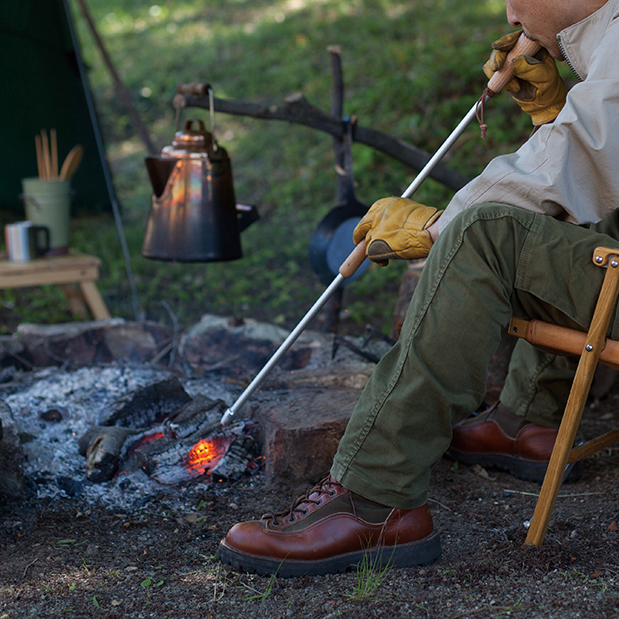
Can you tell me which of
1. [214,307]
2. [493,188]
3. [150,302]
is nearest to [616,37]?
[493,188]

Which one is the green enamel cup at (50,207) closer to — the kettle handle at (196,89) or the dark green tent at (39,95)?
the dark green tent at (39,95)

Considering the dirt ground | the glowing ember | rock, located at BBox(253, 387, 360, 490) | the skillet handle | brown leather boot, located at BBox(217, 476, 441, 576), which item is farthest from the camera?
the glowing ember

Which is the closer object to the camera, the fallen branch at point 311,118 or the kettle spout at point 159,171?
the kettle spout at point 159,171

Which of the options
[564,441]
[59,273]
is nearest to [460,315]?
[564,441]

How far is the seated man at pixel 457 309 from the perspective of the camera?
151 cm

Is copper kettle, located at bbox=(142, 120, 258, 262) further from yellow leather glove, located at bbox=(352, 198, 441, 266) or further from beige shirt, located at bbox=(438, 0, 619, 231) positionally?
beige shirt, located at bbox=(438, 0, 619, 231)

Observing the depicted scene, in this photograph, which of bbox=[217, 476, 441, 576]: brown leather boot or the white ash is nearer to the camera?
bbox=[217, 476, 441, 576]: brown leather boot

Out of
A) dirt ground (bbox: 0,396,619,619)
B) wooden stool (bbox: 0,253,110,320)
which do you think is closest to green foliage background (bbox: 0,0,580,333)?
wooden stool (bbox: 0,253,110,320)

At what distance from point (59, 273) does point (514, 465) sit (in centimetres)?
300

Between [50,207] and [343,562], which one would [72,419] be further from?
[50,207]

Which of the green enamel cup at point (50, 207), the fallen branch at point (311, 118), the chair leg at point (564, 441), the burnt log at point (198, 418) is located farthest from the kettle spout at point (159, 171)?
the chair leg at point (564, 441)

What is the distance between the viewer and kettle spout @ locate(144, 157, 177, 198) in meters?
2.68

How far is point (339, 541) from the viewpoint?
1.62 meters

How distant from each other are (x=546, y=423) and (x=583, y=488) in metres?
0.24
